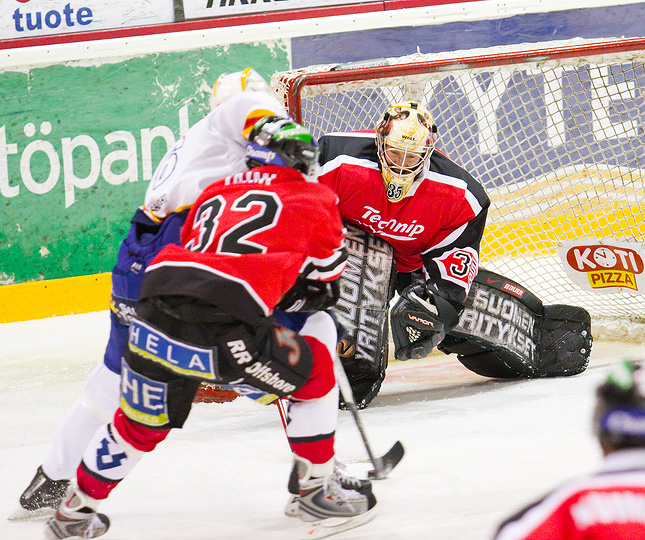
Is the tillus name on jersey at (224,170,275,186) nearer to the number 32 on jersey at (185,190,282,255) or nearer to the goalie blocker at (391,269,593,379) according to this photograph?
the number 32 on jersey at (185,190,282,255)

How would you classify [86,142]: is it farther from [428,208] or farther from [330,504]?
[330,504]

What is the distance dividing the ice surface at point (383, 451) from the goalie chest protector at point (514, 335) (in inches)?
2.7

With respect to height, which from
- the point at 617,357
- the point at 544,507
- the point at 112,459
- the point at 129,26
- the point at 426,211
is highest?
the point at 129,26

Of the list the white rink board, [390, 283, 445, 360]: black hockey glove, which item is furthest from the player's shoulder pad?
the white rink board

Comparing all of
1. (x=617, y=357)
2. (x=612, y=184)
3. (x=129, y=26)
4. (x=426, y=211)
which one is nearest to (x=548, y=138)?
(x=612, y=184)

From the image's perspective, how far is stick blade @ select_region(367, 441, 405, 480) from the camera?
2.05 metres

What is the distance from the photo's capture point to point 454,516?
1.80 metres

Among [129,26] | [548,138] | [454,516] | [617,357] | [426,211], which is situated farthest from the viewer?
[129,26]

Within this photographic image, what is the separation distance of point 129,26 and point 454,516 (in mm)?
2831

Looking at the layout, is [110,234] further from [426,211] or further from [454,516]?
[454,516]

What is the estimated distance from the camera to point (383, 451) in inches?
88.3

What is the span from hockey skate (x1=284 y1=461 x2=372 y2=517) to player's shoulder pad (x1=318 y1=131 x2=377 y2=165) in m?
1.01

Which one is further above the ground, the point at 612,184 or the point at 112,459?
the point at 612,184

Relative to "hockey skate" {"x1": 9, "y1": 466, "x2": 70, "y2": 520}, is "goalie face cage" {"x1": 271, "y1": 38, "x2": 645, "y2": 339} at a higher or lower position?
higher
